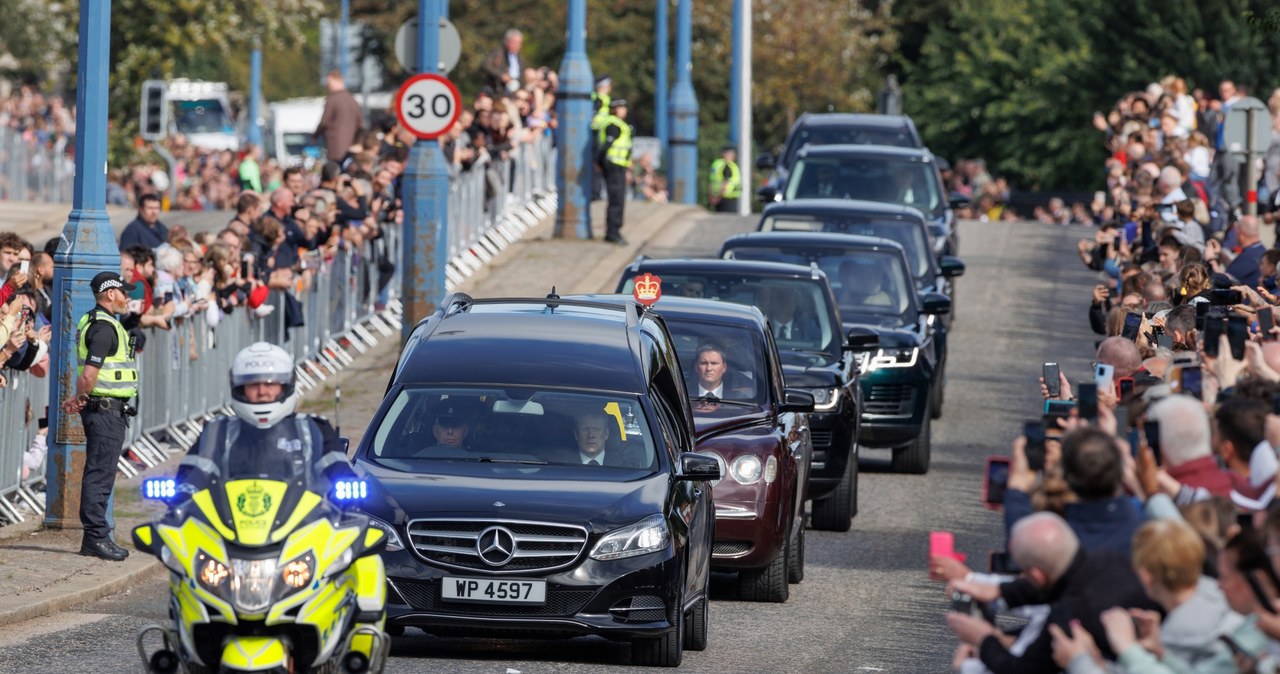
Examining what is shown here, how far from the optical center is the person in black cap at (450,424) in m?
11.7

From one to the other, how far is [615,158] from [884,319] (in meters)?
9.96

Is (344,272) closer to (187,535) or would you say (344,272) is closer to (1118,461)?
(187,535)

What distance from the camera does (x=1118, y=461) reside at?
759 cm

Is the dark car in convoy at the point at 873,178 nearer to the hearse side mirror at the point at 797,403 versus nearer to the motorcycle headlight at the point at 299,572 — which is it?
the hearse side mirror at the point at 797,403

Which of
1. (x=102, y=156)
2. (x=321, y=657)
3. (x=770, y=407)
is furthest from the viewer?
(x=102, y=156)

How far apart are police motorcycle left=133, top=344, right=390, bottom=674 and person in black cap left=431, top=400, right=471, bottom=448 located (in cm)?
243

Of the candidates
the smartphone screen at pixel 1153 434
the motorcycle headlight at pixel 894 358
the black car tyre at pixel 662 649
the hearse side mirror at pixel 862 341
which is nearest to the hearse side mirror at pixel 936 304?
the motorcycle headlight at pixel 894 358

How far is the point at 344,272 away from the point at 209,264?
4.69 meters

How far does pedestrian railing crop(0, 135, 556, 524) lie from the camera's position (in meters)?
16.1

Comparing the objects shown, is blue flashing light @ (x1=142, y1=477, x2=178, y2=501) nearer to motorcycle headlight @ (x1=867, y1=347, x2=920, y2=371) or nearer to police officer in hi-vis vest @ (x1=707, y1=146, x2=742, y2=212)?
motorcycle headlight @ (x1=867, y1=347, x2=920, y2=371)

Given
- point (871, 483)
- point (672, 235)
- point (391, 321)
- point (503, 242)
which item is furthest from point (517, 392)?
point (672, 235)

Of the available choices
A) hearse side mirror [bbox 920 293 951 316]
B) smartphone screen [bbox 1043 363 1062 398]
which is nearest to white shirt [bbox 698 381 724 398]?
smartphone screen [bbox 1043 363 1062 398]

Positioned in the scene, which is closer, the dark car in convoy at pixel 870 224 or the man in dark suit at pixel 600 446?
the man in dark suit at pixel 600 446

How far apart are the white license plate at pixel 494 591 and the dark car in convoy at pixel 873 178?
52.4 feet
